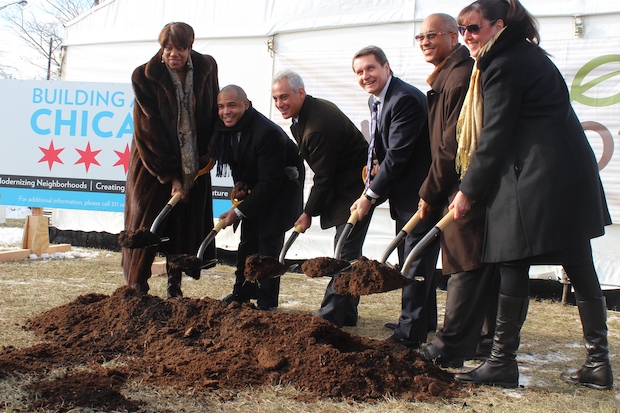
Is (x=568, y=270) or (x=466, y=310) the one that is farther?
(x=466, y=310)

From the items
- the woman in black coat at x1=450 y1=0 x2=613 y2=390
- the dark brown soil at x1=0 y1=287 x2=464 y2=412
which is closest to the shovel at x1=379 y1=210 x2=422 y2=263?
the woman in black coat at x1=450 y1=0 x2=613 y2=390

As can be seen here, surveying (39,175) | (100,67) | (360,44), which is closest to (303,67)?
(360,44)

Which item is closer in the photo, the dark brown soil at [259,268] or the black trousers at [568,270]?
the black trousers at [568,270]

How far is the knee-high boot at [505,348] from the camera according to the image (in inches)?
110

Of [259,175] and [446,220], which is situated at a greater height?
[259,175]

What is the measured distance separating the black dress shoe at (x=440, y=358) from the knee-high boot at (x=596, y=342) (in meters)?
0.61

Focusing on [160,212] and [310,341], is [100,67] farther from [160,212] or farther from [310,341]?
[310,341]

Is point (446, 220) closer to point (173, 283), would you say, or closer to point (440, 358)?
point (440, 358)

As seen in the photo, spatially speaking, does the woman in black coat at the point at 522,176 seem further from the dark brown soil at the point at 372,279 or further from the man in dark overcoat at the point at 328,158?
the man in dark overcoat at the point at 328,158

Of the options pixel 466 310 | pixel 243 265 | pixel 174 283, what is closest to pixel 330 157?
pixel 243 265

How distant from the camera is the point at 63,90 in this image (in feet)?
24.5

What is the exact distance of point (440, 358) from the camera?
3.13 m

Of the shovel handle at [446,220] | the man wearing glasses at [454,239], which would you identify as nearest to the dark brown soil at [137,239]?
the man wearing glasses at [454,239]

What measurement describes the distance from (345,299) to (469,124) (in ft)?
5.08
